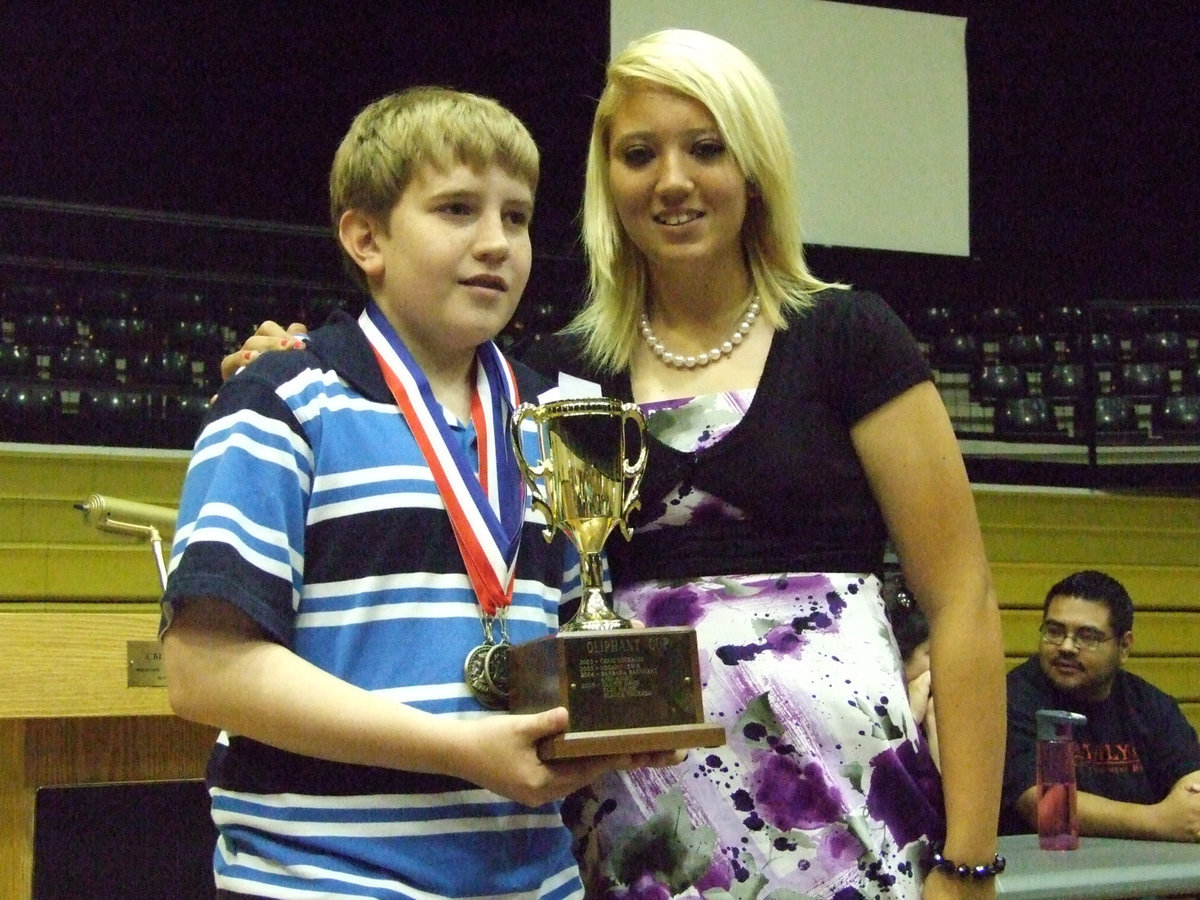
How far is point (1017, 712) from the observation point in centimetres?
439

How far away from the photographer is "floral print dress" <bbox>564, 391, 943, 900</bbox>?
1283mm

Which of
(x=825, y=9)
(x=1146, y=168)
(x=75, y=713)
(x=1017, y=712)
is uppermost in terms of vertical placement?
(x=825, y=9)

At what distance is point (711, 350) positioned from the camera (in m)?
1.48

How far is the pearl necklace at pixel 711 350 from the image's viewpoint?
147 cm

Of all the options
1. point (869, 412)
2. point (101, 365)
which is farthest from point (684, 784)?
point (101, 365)

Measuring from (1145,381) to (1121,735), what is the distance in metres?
4.18

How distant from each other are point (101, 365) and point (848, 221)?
4144 millimetres

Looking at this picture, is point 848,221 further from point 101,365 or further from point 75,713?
point 75,713

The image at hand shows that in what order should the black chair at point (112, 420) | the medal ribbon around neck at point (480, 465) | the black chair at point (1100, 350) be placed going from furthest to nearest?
the black chair at point (1100, 350)
the black chair at point (112, 420)
the medal ribbon around neck at point (480, 465)

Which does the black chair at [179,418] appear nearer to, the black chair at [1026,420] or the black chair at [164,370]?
the black chair at [164,370]

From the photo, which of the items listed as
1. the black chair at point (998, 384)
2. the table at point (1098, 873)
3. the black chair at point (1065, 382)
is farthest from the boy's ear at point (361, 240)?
the black chair at point (1065, 382)

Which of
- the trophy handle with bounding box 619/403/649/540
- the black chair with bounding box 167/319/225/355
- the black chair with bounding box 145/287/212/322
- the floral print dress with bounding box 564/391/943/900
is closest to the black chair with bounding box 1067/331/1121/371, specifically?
the black chair with bounding box 167/319/225/355

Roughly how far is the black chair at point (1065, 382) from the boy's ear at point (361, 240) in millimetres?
7481

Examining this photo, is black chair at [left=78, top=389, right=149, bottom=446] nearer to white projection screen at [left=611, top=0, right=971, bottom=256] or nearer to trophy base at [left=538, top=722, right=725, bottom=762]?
white projection screen at [left=611, top=0, right=971, bottom=256]
